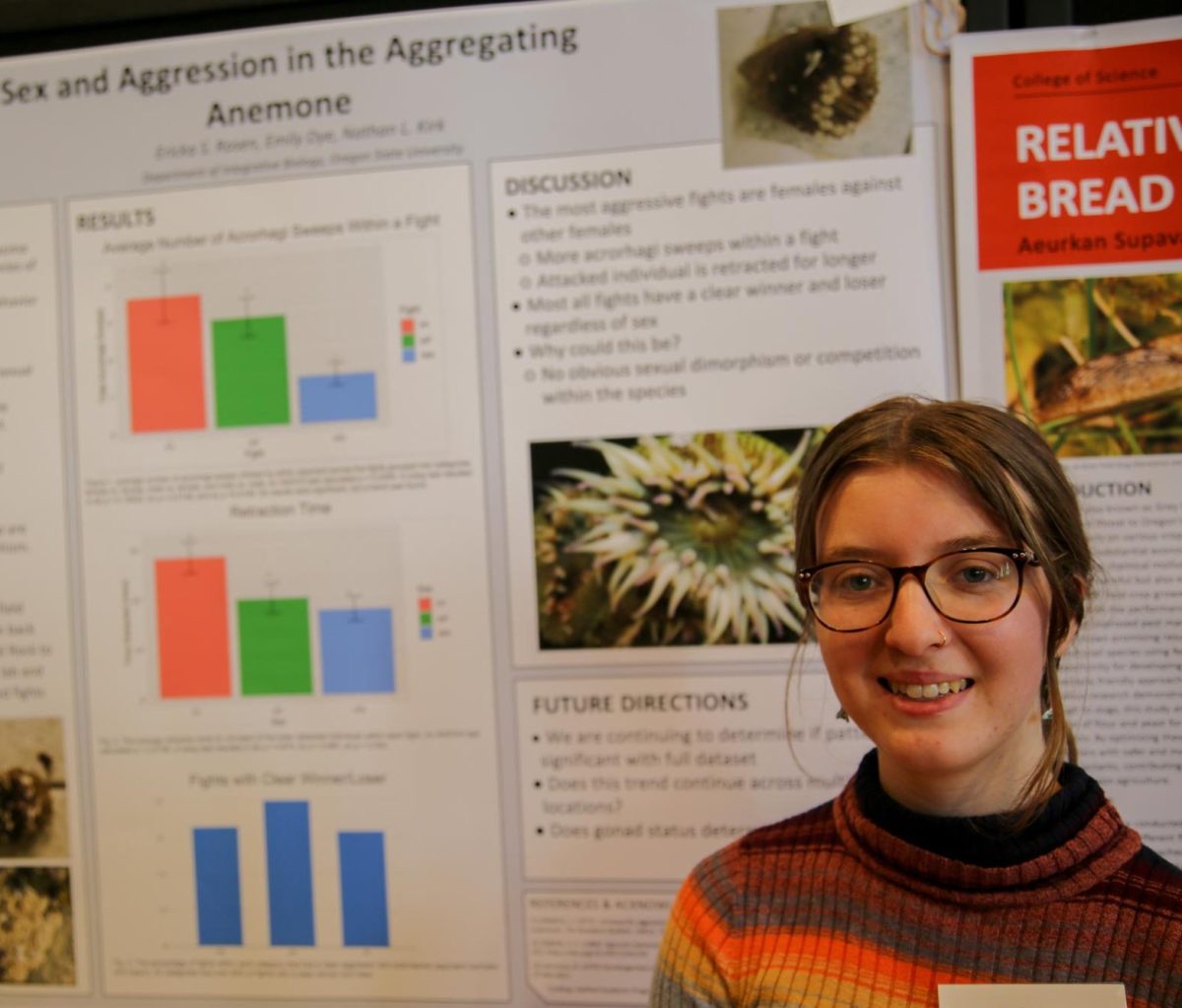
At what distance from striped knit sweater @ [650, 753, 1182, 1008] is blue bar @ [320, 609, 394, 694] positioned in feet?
1.63

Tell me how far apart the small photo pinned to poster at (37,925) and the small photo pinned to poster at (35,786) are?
0.03 metres

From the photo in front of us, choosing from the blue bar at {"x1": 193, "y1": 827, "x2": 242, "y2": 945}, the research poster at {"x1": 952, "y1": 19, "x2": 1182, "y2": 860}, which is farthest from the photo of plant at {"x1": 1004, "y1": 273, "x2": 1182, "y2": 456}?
the blue bar at {"x1": 193, "y1": 827, "x2": 242, "y2": 945}

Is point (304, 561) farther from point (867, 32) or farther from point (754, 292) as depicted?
point (867, 32)

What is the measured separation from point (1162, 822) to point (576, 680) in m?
0.66

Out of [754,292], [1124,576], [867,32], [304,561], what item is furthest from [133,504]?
[1124,576]

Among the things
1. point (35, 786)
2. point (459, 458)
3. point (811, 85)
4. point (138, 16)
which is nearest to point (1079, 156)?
point (811, 85)

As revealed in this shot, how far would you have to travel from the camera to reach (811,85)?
0.99 m

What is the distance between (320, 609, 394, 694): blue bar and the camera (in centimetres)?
107

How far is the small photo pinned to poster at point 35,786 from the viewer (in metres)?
1.13

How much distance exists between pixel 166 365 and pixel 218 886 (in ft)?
2.09

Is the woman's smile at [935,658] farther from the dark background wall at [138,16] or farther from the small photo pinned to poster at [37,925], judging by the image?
the small photo pinned to poster at [37,925]

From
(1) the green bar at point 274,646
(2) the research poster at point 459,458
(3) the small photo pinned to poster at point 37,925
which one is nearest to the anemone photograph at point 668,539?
(2) the research poster at point 459,458

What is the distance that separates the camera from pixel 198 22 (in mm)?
1086

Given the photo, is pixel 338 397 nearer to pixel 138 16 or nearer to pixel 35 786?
pixel 138 16
